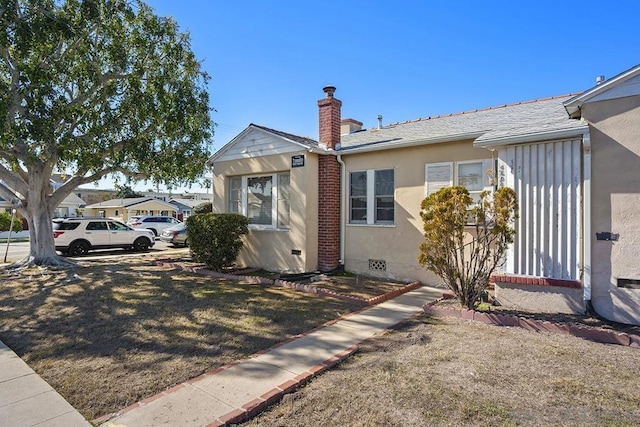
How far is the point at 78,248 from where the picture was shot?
50.9 feet

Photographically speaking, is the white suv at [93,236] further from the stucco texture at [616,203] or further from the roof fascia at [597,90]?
the stucco texture at [616,203]

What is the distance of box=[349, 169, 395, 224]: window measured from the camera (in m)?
8.76

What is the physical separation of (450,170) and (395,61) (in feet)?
15.7

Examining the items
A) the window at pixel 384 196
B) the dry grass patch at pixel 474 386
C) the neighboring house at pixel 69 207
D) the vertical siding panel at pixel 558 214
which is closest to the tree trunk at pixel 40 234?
the window at pixel 384 196

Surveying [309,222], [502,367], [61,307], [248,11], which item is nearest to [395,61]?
[248,11]

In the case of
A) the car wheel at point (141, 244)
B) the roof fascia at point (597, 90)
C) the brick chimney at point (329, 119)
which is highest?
the brick chimney at point (329, 119)

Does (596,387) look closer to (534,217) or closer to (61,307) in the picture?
(534,217)

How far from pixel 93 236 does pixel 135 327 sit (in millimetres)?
12954

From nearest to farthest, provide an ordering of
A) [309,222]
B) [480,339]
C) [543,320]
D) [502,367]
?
[502,367] < [480,339] < [543,320] < [309,222]

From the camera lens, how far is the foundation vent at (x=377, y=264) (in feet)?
28.6

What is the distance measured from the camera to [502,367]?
12.5 feet

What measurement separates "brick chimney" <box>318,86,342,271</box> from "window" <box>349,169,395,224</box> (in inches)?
17.2

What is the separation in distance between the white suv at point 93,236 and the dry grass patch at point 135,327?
686 cm

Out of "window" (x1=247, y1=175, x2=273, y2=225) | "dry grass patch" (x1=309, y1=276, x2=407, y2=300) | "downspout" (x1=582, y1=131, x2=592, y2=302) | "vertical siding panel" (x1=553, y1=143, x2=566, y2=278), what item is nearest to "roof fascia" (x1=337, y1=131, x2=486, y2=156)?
"vertical siding panel" (x1=553, y1=143, x2=566, y2=278)
